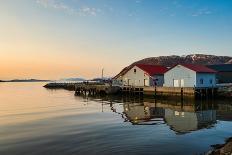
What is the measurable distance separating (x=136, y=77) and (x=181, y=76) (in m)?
15.2

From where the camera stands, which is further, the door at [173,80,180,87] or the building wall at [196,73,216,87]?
the door at [173,80,180,87]

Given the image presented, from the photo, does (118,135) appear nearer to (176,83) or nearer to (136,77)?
(176,83)

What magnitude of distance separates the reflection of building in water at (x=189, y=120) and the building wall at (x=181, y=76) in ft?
55.1

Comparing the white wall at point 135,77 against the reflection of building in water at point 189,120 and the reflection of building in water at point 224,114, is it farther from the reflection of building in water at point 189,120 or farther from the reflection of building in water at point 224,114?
the reflection of building in water at point 189,120

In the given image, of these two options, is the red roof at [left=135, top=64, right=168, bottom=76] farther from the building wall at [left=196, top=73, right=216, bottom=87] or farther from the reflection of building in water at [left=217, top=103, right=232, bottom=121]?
the reflection of building in water at [left=217, top=103, right=232, bottom=121]

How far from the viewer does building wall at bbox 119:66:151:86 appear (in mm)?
70450

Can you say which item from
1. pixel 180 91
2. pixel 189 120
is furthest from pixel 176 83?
pixel 189 120

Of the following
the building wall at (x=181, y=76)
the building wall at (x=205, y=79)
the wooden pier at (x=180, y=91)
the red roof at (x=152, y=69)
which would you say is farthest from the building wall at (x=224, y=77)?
the wooden pier at (x=180, y=91)

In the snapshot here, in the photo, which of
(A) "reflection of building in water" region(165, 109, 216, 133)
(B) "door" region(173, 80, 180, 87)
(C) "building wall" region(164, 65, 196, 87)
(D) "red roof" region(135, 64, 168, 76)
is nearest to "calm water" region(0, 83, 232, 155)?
(A) "reflection of building in water" region(165, 109, 216, 133)

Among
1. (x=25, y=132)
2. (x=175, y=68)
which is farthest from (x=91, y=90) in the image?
(x=25, y=132)

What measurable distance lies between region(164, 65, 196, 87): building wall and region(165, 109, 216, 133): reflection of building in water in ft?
55.1

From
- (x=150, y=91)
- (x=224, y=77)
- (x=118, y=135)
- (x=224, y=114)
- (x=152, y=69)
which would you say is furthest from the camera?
(x=224, y=77)

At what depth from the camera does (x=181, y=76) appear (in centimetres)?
5928

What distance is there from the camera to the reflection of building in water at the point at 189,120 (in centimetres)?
2906
